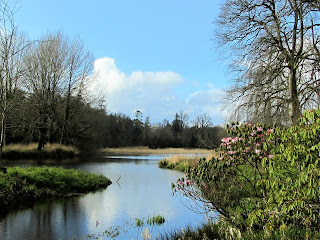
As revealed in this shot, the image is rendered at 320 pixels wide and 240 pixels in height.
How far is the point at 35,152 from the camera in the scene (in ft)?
79.5

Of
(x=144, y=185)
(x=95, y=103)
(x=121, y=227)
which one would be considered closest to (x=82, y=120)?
(x=95, y=103)

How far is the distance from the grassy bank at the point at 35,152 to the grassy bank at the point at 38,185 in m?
12.7

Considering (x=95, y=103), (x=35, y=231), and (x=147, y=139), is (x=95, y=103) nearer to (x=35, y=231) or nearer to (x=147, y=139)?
(x=35, y=231)

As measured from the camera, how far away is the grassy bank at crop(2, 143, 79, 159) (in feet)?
75.2

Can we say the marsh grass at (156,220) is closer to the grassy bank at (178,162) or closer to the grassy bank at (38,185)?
the grassy bank at (38,185)

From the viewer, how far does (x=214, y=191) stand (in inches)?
208

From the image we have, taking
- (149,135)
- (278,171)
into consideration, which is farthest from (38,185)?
(149,135)

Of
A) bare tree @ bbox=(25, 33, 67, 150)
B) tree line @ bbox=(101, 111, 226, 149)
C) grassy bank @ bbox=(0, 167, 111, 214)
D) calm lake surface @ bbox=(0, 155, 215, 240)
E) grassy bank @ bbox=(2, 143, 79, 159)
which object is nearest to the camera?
calm lake surface @ bbox=(0, 155, 215, 240)

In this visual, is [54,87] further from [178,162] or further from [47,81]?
[178,162]

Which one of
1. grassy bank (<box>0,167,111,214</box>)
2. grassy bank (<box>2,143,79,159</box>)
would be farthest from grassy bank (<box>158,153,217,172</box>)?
grassy bank (<box>2,143,79,159</box>)

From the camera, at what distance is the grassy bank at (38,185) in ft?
27.3

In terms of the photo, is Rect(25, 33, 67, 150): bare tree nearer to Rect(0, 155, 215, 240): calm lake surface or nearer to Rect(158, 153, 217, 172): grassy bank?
Rect(158, 153, 217, 172): grassy bank

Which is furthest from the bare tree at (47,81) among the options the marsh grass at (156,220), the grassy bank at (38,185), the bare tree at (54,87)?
the marsh grass at (156,220)

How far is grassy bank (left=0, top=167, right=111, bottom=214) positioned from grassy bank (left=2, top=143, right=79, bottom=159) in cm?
1273
